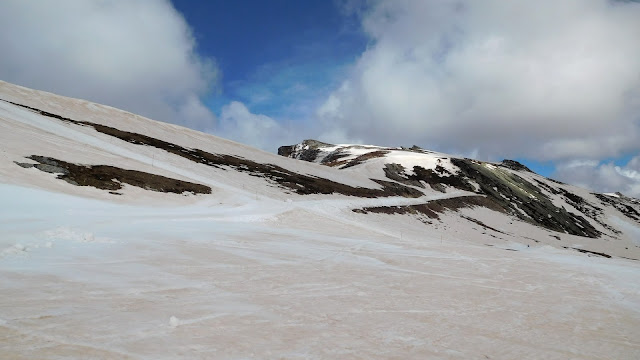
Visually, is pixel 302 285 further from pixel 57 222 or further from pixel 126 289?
pixel 57 222

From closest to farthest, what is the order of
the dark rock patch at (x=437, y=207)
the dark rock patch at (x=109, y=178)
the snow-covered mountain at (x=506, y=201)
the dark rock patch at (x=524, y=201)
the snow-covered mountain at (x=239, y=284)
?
the snow-covered mountain at (x=239, y=284) < the dark rock patch at (x=109, y=178) < the dark rock patch at (x=437, y=207) < the snow-covered mountain at (x=506, y=201) < the dark rock patch at (x=524, y=201)

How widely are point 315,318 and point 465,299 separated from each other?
457 centimetres

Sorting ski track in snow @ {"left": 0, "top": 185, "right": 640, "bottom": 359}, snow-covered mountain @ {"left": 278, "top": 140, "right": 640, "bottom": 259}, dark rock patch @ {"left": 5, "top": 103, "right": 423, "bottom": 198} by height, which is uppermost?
snow-covered mountain @ {"left": 278, "top": 140, "right": 640, "bottom": 259}

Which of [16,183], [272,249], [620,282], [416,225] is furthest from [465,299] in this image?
[416,225]

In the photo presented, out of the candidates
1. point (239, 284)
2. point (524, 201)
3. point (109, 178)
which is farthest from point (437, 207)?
point (239, 284)

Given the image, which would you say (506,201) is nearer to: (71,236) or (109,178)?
(109,178)

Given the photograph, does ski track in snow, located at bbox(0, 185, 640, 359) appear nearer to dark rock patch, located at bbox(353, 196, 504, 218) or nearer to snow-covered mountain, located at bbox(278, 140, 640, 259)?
dark rock patch, located at bbox(353, 196, 504, 218)

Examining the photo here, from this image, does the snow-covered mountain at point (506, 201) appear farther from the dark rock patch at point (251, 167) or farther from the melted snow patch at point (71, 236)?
the melted snow patch at point (71, 236)

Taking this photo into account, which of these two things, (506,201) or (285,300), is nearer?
(285,300)

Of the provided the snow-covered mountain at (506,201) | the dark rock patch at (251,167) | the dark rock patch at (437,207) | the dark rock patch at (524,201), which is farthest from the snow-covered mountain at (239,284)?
the dark rock patch at (524,201)


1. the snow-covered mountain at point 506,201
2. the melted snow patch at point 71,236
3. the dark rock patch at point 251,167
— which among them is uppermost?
the snow-covered mountain at point 506,201

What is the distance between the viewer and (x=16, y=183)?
75.2 feet

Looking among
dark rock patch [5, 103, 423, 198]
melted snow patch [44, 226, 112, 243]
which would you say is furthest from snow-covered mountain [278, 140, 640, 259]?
melted snow patch [44, 226, 112, 243]

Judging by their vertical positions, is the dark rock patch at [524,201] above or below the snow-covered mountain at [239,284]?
above
